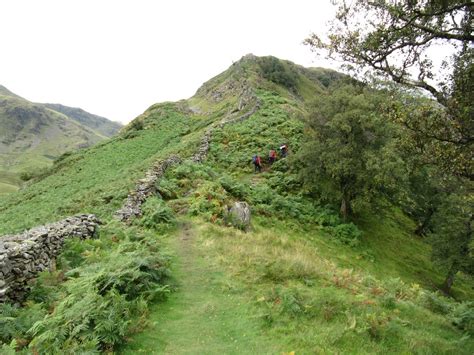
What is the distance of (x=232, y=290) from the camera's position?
11.8m

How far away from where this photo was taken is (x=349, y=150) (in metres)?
26.6

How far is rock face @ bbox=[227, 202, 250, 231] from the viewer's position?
65.7 ft

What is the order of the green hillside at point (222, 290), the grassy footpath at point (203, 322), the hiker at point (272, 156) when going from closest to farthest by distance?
the grassy footpath at point (203, 322) → the green hillside at point (222, 290) → the hiker at point (272, 156)

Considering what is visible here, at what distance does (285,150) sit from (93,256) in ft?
82.6

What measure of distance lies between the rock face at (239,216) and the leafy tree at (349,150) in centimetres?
911

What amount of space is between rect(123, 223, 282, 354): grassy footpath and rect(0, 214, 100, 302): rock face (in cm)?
443

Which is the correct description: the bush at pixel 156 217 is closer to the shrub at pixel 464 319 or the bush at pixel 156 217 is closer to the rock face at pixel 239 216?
Answer: the rock face at pixel 239 216

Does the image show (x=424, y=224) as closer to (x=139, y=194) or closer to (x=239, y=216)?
(x=239, y=216)

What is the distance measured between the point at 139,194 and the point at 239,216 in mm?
6787

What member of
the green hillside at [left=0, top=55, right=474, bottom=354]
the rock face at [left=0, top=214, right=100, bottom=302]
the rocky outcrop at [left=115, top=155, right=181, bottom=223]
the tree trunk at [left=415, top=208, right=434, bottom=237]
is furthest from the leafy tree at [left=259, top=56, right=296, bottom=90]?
the rock face at [left=0, top=214, right=100, bottom=302]

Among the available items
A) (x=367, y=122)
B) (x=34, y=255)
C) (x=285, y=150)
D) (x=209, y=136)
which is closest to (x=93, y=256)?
(x=34, y=255)

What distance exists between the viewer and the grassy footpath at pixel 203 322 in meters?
8.86

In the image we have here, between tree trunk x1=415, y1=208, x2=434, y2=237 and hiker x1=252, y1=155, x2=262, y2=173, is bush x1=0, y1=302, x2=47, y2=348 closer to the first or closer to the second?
hiker x1=252, y1=155, x2=262, y2=173

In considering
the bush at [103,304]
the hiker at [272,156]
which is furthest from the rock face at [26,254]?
the hiker at [272,156]
